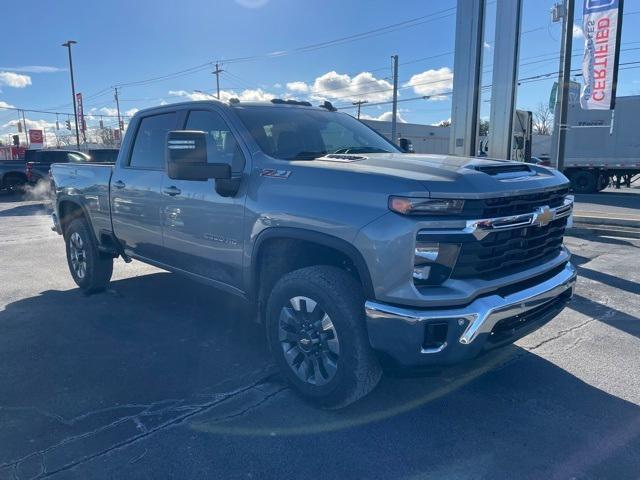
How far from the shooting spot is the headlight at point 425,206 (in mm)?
2746

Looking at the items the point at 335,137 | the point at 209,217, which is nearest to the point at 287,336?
the point at 209,217

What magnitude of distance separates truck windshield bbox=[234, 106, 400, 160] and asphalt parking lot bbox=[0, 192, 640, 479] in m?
1.66

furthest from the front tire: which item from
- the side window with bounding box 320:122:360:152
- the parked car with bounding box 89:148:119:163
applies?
the parked car with bounding box 89:148:119:163

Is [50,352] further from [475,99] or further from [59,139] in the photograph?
[59,139]

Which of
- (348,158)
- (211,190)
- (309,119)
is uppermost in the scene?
(309,119)

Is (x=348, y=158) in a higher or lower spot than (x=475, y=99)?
lower

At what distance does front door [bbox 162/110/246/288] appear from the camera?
3.79 metres

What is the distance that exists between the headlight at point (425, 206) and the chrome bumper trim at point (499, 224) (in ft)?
0.26

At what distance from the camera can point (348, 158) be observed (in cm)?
359

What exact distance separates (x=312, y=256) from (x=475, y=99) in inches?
288

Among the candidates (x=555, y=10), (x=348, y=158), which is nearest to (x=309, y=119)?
(x=348, y=158)

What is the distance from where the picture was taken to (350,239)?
9.61 feet

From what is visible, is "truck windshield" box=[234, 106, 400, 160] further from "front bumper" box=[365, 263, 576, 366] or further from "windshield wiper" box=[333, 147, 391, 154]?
"front bumper" box=[365, 263, 576, 366]

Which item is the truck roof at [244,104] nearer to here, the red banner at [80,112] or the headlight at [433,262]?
the headlight at [433,262]
